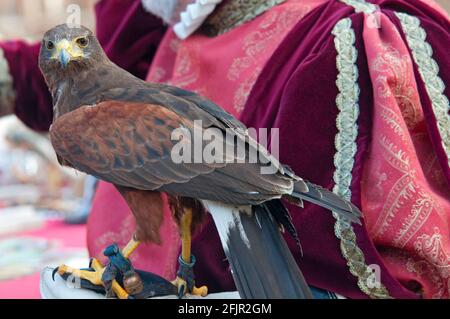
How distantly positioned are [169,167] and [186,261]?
0.15 m

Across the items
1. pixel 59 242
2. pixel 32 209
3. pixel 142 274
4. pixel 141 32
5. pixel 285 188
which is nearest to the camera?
pixel 285 188

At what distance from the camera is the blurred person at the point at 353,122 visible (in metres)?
0.87

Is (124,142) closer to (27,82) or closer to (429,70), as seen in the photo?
(429,70)

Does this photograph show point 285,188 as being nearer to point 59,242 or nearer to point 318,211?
point 318,211

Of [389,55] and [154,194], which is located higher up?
[389,55]

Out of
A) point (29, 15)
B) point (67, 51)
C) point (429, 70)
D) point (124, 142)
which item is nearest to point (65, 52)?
point (67, 51)

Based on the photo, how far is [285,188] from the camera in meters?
0.69

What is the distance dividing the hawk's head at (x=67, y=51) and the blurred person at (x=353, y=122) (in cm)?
22

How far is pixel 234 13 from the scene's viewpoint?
3.80 ft

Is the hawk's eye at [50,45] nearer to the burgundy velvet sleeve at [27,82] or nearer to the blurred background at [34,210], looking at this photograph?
the blurred background at [34,210]

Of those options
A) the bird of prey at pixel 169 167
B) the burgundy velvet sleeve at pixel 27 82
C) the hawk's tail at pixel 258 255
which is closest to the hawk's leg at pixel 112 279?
the bird of prey at pixel 169 167

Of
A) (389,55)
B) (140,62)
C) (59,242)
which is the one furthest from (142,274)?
(59,242)

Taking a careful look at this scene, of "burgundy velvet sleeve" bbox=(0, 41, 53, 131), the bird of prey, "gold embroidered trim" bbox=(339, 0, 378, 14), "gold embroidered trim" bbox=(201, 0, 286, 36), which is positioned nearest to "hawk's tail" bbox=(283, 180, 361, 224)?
the bird of prey
